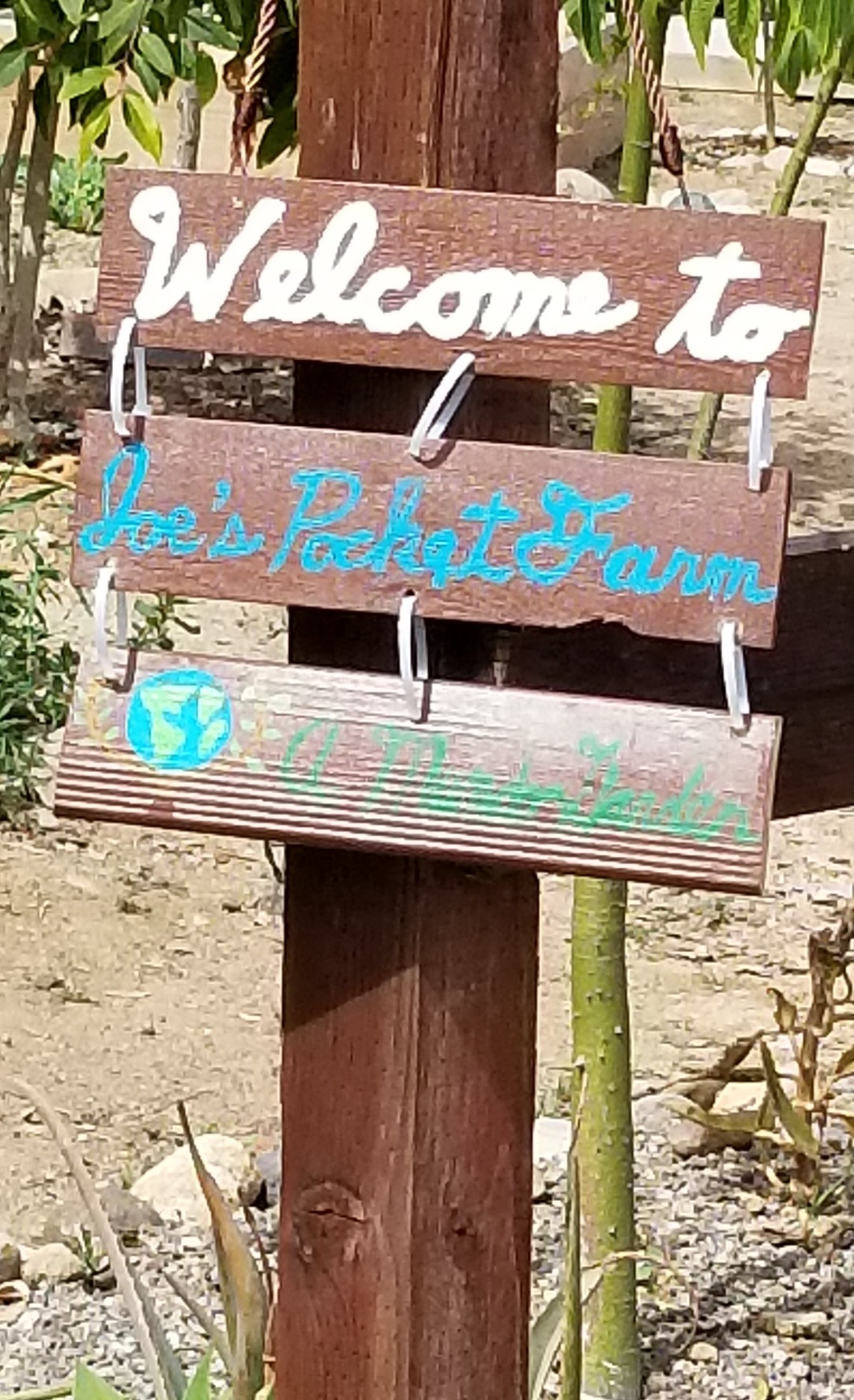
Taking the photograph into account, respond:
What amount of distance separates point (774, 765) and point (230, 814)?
29 cm

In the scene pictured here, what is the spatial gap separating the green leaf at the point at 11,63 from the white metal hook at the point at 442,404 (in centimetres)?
224

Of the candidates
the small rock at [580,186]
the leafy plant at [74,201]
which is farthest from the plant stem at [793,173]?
the leafy plant at [74,201]

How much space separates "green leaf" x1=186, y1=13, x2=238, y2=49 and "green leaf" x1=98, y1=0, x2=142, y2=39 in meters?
0.41

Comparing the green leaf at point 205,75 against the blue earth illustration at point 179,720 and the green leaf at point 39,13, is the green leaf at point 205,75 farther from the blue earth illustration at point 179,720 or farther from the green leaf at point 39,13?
the blue earth illustration at point 179,720

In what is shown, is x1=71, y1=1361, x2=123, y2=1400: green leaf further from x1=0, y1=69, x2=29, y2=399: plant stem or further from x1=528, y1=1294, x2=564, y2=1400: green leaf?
x1=0, y1=69, x2=29, y2=399: plant stem

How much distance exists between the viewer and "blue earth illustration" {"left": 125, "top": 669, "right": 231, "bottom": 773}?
133 cm

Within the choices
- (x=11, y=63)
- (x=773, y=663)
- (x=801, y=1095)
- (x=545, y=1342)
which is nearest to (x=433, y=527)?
(x=773, y=663)

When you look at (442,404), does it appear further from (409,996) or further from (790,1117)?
(790,1117)

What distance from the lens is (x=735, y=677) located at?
1288 mm

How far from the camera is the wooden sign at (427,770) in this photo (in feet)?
4.21

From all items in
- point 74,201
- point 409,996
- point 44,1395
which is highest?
point 74,201

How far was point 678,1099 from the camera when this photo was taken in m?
3.14

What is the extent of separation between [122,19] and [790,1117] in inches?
58.6

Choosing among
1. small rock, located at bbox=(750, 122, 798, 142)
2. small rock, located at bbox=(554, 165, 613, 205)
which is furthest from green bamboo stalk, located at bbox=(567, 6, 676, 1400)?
small rock, located at bbox=(750, 122, 798, 142)
